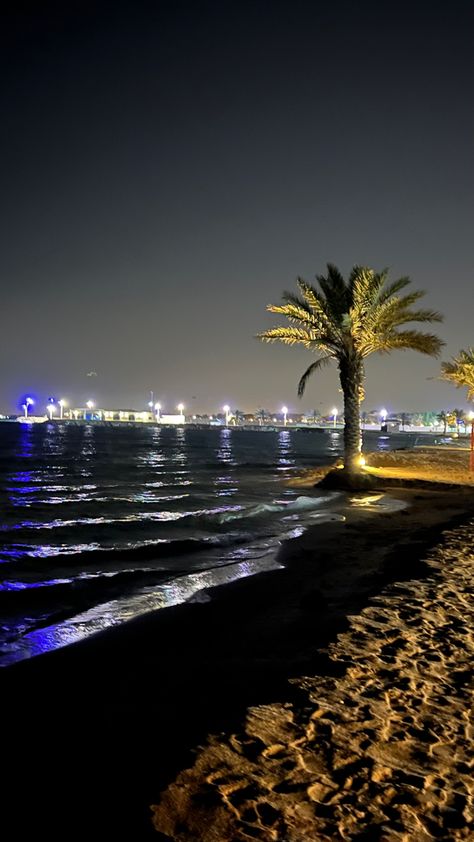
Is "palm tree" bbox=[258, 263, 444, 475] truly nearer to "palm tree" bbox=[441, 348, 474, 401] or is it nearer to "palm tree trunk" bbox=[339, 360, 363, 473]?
"palm tree trunk" bbox=[339, 360, 363, 473]

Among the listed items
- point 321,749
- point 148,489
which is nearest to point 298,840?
point 321,749

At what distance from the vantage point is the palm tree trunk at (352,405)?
938 inches

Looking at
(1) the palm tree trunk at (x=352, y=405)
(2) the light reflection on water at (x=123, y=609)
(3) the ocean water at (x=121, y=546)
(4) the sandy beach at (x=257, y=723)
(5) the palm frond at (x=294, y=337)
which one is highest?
(5) the palm frond at (x=294, y=337)

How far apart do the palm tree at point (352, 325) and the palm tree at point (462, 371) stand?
1513cm

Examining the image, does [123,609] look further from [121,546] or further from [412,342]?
[412,342]

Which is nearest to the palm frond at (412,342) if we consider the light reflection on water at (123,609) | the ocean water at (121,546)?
the ocean water at (121,546)

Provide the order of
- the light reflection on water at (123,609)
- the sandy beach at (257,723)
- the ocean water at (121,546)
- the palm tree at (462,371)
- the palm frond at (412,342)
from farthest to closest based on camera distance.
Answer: the palm tree at (462,371) < the palm frond at (412,342) < the ocean water at (121,546) < the light reflection on water at (123,609) < the sandy beach at (257,723)

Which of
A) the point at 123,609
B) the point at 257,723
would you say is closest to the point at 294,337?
the point at 123,609

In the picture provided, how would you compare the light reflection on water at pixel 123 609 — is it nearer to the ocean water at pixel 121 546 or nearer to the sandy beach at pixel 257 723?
the ocean water at pixel 121 546

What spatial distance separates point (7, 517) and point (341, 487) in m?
13.5

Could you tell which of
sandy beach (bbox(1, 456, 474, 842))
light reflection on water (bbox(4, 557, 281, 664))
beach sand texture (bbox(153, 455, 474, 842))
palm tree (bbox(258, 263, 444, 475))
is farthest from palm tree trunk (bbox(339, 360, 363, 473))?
beach sand texture (bbox(153, 455, 474, 842))

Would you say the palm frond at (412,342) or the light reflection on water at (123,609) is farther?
the palm frond at (412,342)

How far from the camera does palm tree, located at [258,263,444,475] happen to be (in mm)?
22828

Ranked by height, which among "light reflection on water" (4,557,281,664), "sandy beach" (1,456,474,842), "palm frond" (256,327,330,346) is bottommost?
"light reflection on water" (4,557,281,664)
